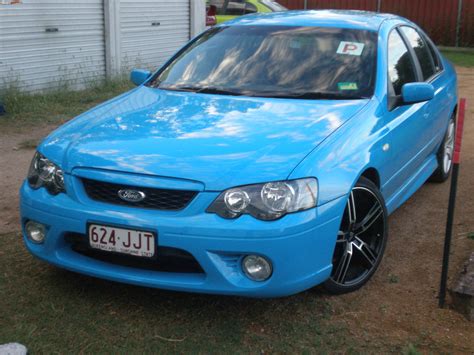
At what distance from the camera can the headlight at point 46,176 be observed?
133 inches

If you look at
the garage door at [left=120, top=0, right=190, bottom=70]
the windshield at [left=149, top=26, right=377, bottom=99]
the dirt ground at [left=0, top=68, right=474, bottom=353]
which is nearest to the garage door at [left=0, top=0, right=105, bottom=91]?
the garage door at [left=120, top=0, right=190, bottom=70]

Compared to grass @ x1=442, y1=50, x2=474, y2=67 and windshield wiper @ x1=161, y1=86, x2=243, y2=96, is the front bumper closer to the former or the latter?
windshield wiper @ x1=161, y1=86, x2=243, y2=96

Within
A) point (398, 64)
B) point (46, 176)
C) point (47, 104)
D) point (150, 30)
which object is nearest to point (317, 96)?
point (398, 64)

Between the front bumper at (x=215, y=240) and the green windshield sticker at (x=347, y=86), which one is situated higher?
the green windshield sticker at (x=347, y=86)

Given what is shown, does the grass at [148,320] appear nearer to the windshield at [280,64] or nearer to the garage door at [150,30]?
the windshield at [280,64]

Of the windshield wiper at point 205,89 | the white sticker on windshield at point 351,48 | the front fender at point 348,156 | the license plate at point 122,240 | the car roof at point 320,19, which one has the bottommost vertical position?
the license plate at point 122,240

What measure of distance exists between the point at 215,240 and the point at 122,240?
1.55 ft

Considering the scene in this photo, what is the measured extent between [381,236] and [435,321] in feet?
2.06

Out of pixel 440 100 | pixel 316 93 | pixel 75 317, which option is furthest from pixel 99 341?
pixel 440 100

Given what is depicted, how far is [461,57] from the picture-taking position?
725 inches

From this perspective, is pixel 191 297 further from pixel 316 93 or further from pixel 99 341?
pixel 316 93

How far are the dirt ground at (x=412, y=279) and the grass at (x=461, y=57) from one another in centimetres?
1140

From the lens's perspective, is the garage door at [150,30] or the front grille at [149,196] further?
the garage door at [150,30]

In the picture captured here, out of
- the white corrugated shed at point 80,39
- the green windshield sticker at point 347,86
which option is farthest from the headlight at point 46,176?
the white corrugated shed at point 80,39
